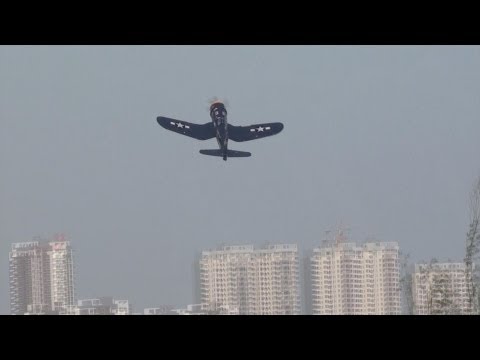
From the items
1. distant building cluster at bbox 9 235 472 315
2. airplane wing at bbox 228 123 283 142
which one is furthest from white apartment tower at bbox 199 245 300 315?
airplane wing at bbox 228 123 283 142

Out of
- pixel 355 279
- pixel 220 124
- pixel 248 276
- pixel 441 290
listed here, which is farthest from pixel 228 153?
pixel 441 290

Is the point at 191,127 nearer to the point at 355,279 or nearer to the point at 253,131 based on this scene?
the point at 253,131
